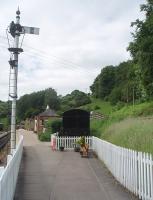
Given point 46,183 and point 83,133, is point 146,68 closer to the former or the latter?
point 83,133

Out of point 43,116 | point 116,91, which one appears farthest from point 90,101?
point 43,116

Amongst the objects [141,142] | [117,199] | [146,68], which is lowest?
[117,199]

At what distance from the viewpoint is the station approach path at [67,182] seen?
1137 cm

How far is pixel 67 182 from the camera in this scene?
45.5 ft

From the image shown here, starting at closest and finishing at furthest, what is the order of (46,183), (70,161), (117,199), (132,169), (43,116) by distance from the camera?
(117,199) → (132,169) → (46,183) → (70,161) → (43,116)

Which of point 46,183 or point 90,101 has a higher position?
point 90,101

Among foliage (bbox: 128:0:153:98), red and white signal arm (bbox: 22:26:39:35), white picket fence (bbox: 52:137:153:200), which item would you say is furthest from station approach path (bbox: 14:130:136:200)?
foliage (bbox: 128:0:153:98)

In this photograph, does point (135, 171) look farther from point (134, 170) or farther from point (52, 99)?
point (52, 99)

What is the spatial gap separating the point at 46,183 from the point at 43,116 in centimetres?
7006

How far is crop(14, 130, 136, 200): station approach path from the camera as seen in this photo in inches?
447

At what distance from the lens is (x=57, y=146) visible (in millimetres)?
29078

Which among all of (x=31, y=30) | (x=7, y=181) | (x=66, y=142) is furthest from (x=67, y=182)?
(x=66, y=142)

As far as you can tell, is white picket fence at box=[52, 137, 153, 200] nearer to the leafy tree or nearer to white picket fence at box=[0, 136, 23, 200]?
white picket fence at box=[0, 136, 23, 200]

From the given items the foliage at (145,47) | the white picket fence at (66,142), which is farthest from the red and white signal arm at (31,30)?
the foliage at (145,47)
